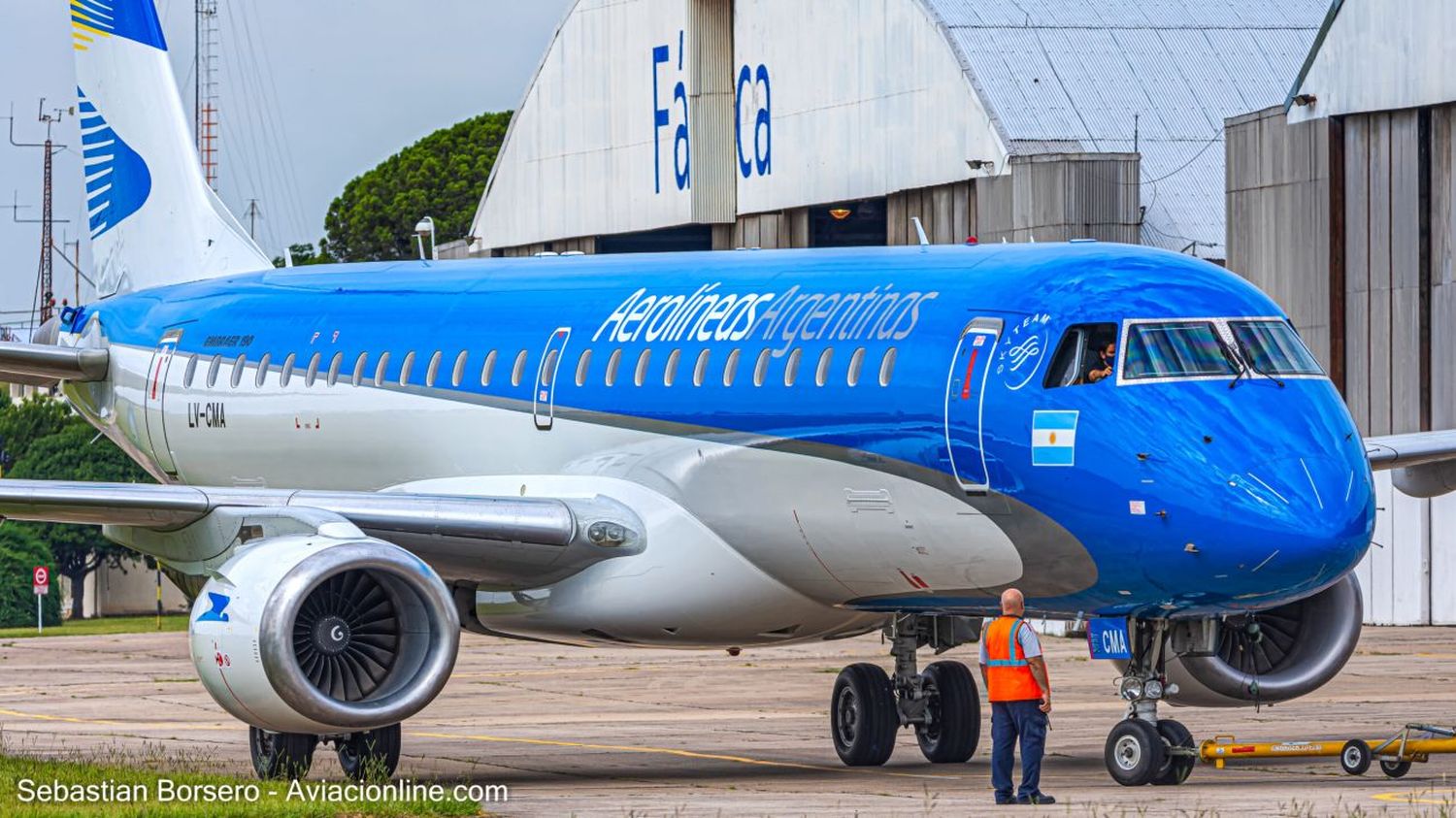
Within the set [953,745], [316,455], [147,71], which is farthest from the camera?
[147,71]

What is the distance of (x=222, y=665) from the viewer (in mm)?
19234

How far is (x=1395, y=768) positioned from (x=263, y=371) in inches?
511

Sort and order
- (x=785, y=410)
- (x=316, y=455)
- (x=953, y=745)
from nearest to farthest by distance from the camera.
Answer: (x=785, y=410) < (x=953, y=745) < (x=316, y=455)

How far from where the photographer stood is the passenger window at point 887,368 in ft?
65.0

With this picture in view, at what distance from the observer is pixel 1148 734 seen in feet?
61.3

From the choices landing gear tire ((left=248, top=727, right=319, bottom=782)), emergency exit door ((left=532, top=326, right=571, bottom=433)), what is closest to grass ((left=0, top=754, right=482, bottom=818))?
landing gear tire ((left=248, top=727, right=319, bottom=782))

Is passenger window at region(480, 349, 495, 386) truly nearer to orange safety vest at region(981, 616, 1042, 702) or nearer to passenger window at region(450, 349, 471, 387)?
passenger window at region(450, 349, 471, 387)

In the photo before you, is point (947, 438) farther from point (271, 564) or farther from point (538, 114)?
point (538, 114)

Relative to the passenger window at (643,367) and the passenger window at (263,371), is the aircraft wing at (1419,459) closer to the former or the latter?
the passenger window at (643,367)

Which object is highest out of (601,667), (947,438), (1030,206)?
(1030,206)

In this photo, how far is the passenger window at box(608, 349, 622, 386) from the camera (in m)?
22.5

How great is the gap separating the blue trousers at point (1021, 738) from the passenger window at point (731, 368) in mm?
4210

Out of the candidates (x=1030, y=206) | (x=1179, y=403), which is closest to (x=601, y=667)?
(x=1030, y=206)

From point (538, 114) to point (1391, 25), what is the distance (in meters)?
27.3
